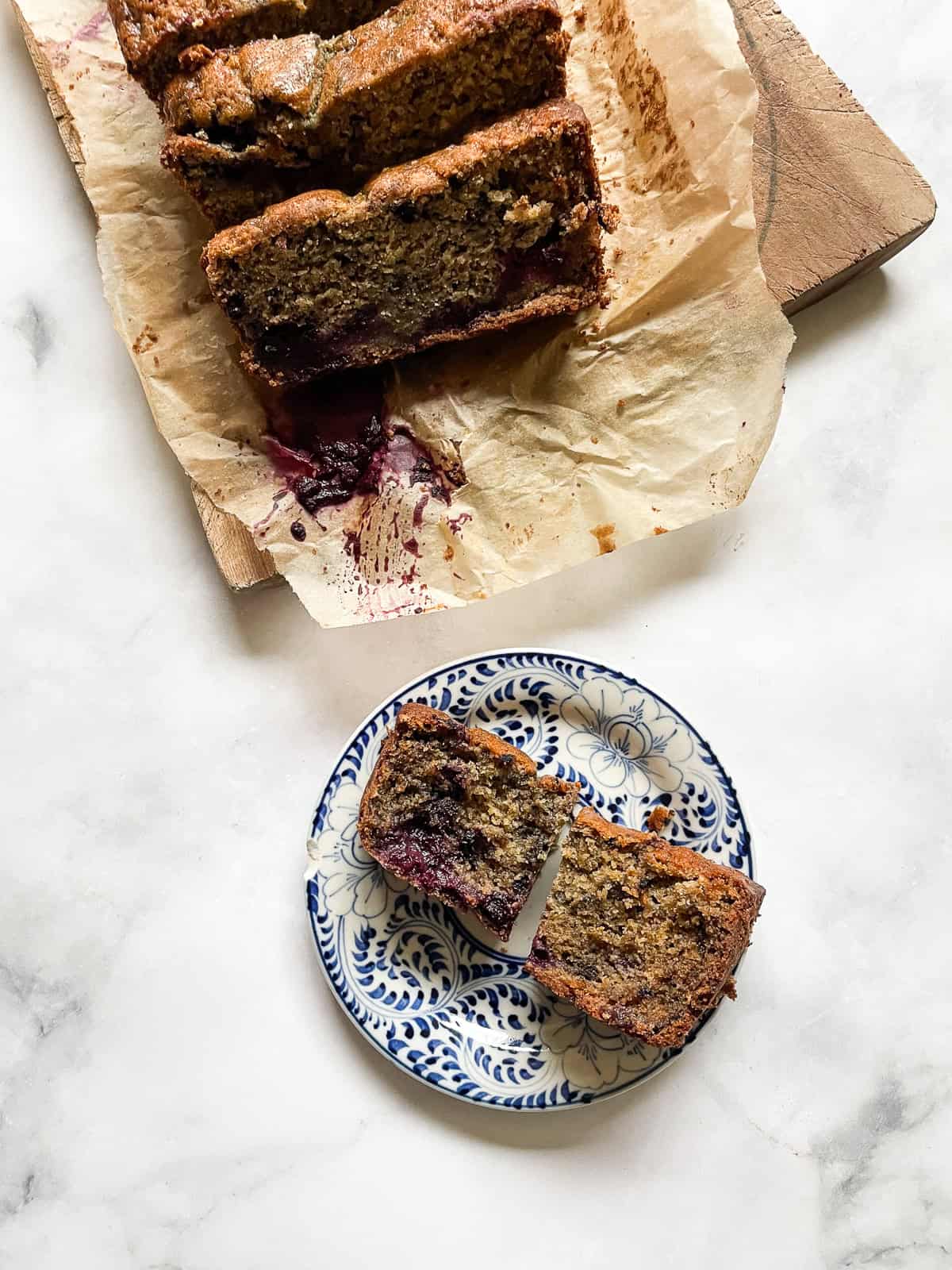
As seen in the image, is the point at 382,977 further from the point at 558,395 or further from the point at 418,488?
the point at 558,395

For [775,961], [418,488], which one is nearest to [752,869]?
[775,961]

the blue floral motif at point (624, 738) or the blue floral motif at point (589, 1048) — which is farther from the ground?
the blue floral motif at point (624, 738)

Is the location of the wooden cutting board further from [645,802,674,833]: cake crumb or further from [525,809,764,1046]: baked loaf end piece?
[525,809,764,1046]: baked loaf end piece

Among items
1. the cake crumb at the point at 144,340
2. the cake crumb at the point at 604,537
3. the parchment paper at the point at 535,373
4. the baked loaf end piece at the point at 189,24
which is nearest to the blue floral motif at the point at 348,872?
the parchment paper at the point at 535,373

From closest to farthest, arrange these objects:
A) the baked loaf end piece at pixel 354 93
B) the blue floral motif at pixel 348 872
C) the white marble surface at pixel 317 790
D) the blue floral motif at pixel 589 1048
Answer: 1. the baked loaf end piece at pixel 354 93
2. the blue floral motif at pixel 589 1048
3. the blue floral motif at pixel 348 872
4. the white marble surface at pixel 317 790

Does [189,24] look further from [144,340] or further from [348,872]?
[348,872]

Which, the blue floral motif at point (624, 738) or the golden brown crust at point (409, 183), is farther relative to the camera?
the blue floral motif at point (624, 738)

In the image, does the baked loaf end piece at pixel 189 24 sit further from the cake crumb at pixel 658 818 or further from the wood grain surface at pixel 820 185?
the cake crumb at pixel 658 818
